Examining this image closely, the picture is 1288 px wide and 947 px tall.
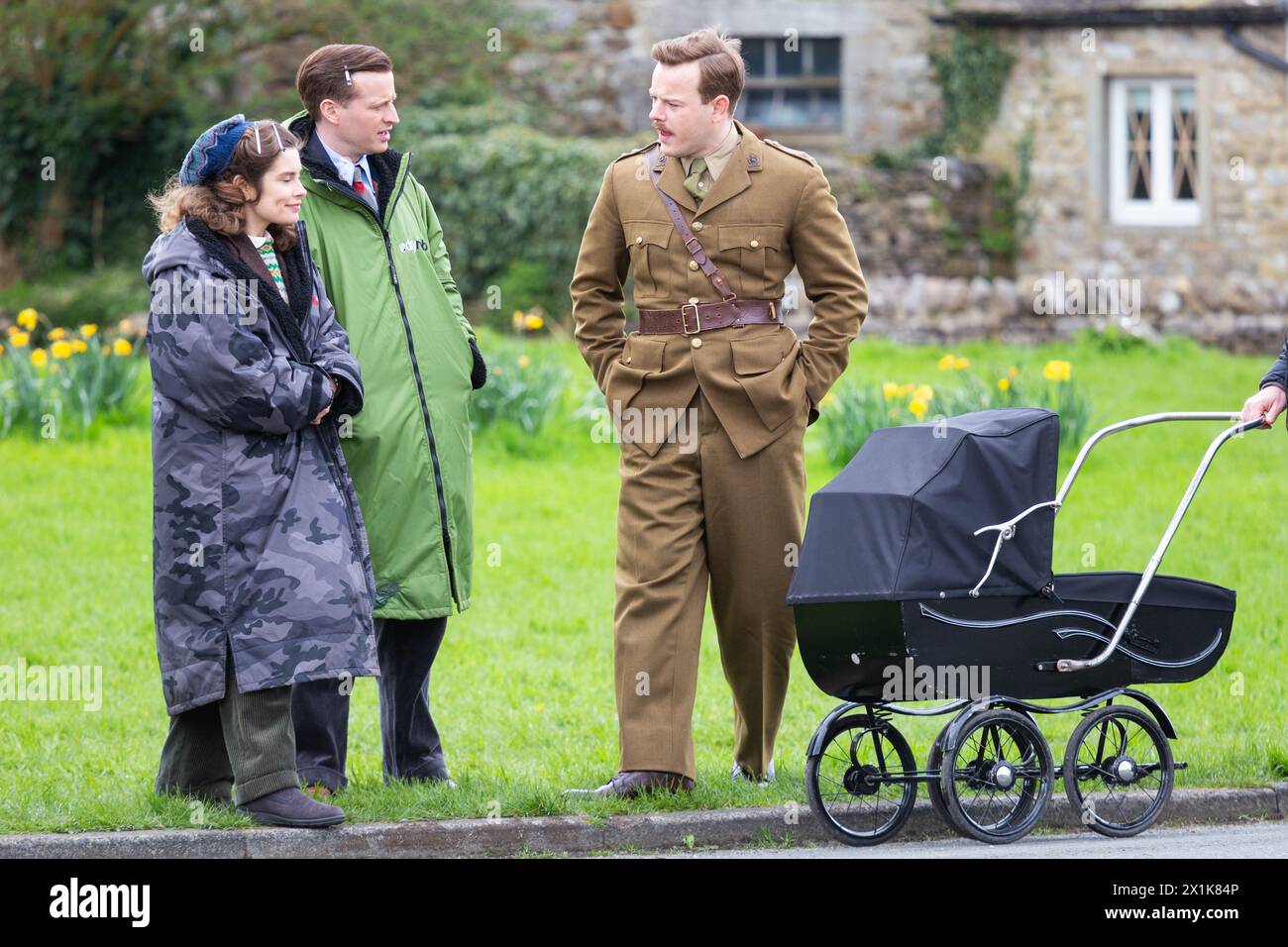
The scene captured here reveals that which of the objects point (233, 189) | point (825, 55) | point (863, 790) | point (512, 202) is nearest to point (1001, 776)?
point (863, 790)

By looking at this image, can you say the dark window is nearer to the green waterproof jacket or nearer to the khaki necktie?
the khaki necktie

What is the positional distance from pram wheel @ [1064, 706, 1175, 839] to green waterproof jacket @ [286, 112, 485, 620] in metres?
1.91

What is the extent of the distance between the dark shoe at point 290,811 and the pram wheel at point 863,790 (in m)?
1.35

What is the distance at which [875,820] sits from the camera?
219 inches

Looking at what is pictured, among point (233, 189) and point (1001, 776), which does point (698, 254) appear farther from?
point (1001, 776)

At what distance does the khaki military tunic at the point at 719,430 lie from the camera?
18.7 ft

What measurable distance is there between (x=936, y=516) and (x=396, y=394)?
1.69 metres

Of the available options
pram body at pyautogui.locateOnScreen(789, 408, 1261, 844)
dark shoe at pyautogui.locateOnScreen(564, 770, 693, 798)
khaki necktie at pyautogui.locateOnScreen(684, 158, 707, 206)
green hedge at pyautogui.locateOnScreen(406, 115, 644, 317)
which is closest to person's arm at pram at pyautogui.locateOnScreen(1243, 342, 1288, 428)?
pram body at pyautogui.locateOnScreen(789, 408, 1261, 844)

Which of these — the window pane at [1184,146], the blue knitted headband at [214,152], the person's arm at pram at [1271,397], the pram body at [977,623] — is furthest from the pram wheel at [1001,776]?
the window pane at [1184,146]

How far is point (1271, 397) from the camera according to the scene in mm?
5719

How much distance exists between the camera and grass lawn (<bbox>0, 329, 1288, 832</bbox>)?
591 centimetres
